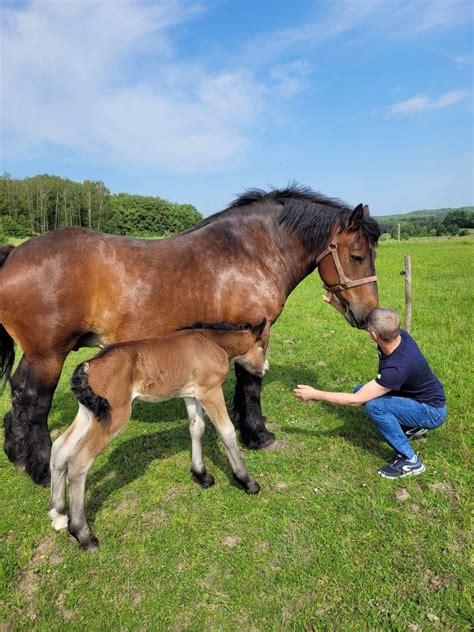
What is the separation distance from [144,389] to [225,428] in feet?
2.68

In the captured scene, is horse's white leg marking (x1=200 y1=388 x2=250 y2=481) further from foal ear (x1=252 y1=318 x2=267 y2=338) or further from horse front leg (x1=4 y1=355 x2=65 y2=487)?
horse front leg (x1=4 y1=355 x2=65 y2=487)

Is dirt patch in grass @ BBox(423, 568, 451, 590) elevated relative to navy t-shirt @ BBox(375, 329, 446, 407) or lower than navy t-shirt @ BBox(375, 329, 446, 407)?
lower

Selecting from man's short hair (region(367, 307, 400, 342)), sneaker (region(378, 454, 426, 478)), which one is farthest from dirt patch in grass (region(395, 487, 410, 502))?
man's short hair (region(367, 307, 400, 342))

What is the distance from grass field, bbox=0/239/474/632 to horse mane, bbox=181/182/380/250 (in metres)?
2.29

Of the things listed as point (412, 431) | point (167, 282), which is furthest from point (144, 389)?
point (412, 431)

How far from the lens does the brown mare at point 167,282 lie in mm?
3576

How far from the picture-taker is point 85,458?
3.00 m

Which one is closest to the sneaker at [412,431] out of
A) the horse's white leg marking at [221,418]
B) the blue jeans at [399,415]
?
the blue jeans at [399,415]

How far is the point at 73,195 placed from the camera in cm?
6688

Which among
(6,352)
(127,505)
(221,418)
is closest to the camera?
(221,418)

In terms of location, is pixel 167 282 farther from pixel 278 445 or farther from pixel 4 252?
pixel 278 445

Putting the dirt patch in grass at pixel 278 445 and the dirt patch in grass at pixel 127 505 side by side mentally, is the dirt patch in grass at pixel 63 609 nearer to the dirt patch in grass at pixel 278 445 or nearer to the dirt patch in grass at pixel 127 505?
the dirt patch in grass at pixel 127 505

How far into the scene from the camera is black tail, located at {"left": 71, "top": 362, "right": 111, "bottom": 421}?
2914mm

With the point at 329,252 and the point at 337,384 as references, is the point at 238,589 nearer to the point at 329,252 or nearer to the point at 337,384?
the point at 329,252
